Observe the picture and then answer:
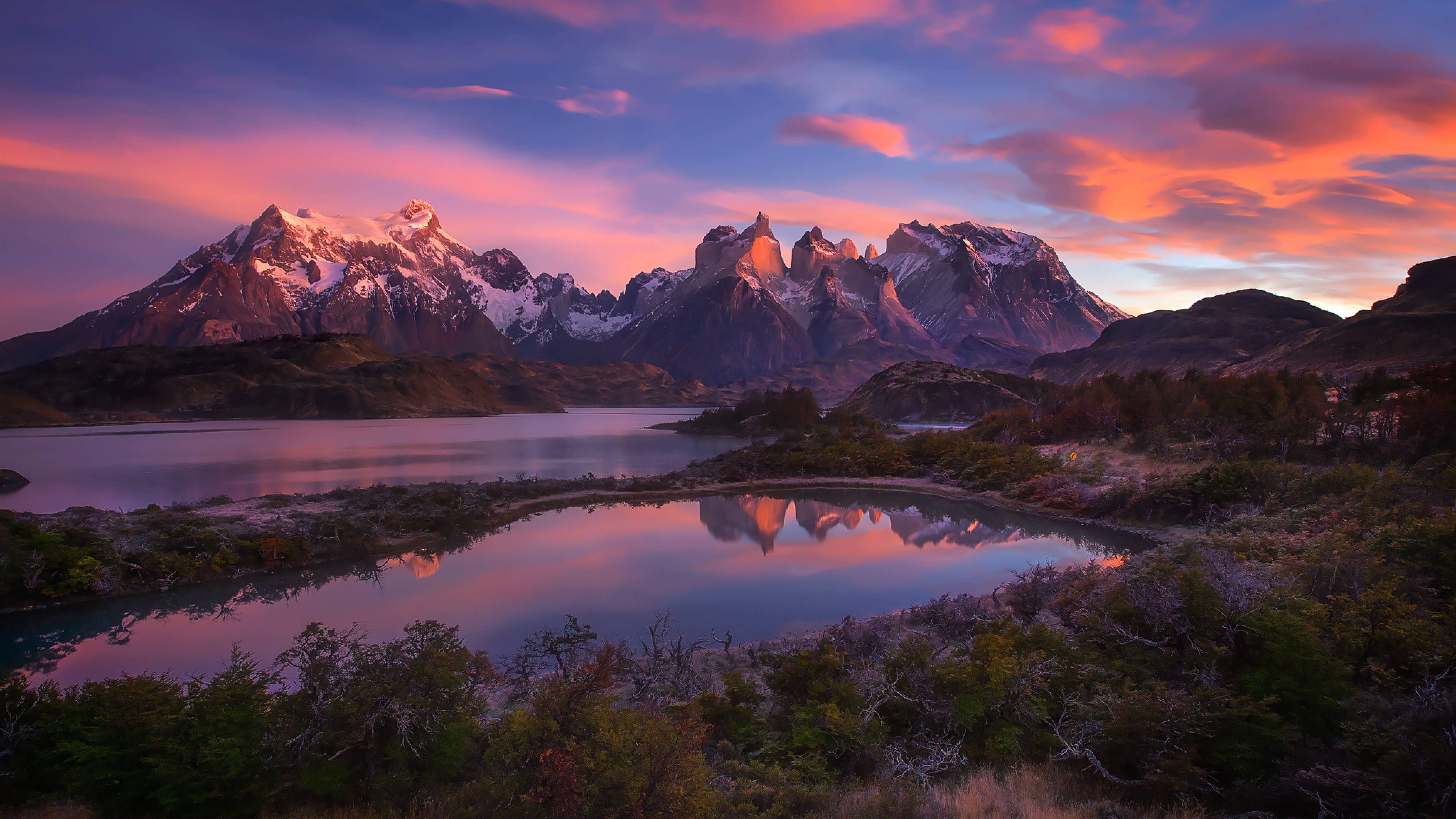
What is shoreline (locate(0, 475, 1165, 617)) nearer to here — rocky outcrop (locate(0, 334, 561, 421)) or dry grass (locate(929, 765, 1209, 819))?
dry grass (locate(929, 765, 1209, 819))

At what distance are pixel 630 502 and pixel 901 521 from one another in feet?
45.5

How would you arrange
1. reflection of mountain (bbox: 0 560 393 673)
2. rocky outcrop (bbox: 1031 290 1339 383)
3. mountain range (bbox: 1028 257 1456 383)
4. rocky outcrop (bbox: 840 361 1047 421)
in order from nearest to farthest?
1. reflection of mountain (bbox: 0 560 393 673)
2. mountain range (bbox: 1028 257 1456 383)
3. rocky outcrop (bbox: 840 361 1047 421)
4. rocky outcrop (bbox: 1031 290 1339 383)

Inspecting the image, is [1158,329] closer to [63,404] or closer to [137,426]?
[137,426]

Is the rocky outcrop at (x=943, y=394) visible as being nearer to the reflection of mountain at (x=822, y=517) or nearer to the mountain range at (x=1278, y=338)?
the mountain range at (x=1278, y=338)

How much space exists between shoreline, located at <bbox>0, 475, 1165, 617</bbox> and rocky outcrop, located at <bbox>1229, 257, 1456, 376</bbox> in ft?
155

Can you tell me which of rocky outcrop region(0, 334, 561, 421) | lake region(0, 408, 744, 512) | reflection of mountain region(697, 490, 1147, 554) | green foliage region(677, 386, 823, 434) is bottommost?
reflection of mountain region(697, 490, 1147, 554)

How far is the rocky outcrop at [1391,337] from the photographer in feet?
233

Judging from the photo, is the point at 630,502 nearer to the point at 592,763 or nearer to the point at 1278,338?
the point at 592,763

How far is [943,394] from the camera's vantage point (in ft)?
380

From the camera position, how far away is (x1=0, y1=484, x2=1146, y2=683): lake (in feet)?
47.8

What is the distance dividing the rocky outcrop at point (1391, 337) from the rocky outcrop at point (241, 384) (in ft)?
495

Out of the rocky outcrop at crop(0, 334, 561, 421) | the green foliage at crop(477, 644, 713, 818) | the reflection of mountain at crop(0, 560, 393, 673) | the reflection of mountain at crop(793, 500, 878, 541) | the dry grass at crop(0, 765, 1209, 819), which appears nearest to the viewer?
the green foliage at crop(477, 644, 713, 818)

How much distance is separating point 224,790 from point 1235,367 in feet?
419

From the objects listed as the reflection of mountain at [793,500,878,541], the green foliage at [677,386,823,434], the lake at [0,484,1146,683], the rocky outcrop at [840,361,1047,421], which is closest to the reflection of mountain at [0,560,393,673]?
the lake at [0,484,1146,683]
